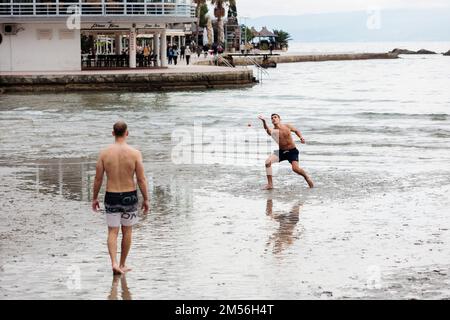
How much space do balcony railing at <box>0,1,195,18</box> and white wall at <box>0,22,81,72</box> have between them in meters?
0.73

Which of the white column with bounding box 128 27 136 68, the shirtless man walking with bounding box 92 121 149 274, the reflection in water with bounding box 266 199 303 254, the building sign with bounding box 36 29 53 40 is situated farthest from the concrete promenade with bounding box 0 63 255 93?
Result: the shirtless man walking with bounding box 92 121 149 274

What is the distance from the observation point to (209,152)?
21.2 m

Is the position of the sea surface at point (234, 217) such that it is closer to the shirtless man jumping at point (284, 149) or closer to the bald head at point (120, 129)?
the shirtless man jumping at point (284, 149)

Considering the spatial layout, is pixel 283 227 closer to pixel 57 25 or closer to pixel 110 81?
pixel 110 81

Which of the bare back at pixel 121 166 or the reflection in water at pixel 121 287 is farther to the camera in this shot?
the bare back at pixel 121 166

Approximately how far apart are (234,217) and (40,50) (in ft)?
131

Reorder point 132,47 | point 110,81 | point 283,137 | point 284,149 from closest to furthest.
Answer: point 283,137 < point 284,149 < point 110,81 < point 132,47

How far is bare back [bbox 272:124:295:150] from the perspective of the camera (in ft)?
50.0

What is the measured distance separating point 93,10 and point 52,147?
3126 centimetres

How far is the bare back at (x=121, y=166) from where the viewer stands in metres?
9.38

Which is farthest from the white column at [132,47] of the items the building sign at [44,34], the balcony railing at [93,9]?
the building sign at [44,34]

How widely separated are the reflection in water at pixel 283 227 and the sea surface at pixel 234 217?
0.07 ft

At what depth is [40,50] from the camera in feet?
168

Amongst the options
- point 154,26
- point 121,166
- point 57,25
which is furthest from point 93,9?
point 121,166
